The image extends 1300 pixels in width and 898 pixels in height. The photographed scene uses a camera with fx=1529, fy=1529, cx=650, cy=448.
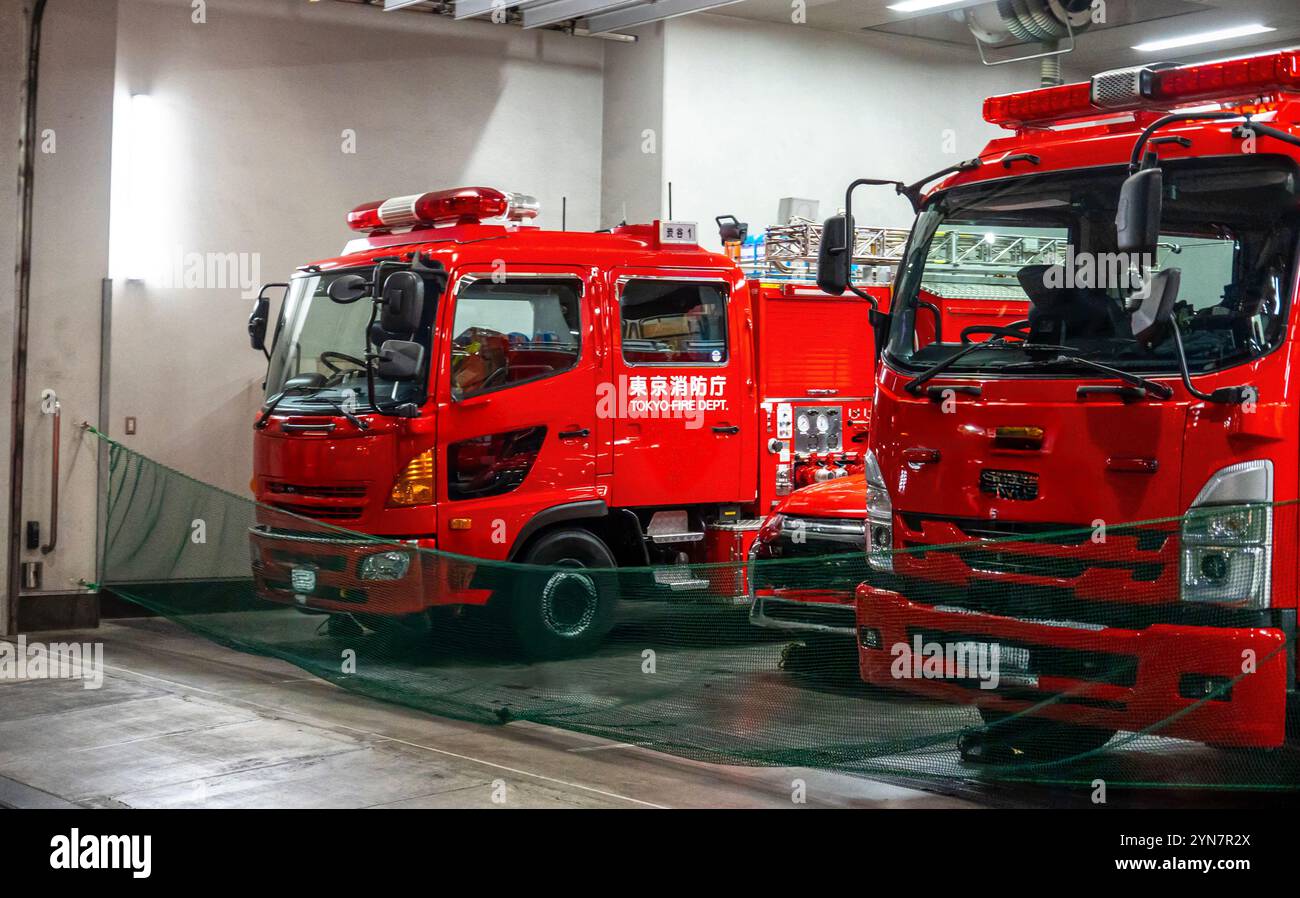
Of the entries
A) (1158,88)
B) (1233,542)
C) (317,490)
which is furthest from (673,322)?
(1233,542)

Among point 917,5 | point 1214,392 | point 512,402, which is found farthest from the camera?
point 917,5

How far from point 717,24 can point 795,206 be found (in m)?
2.92

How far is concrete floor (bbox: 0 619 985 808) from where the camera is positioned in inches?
261

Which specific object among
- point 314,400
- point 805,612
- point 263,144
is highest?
point 263,144

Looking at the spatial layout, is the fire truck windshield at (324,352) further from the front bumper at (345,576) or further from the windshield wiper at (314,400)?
the front bumper at (345,576)

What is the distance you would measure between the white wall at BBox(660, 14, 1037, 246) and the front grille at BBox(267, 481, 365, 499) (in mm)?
5456

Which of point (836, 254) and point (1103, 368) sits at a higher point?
point (836, 254)

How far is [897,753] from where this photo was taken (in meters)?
6.07

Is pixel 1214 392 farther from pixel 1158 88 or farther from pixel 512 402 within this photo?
pixel 512 402

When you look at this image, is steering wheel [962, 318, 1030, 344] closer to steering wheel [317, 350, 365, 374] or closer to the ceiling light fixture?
steering wheel [317, 350, 365, 374]

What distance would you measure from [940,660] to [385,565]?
12.2 ft

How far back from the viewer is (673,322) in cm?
1052
